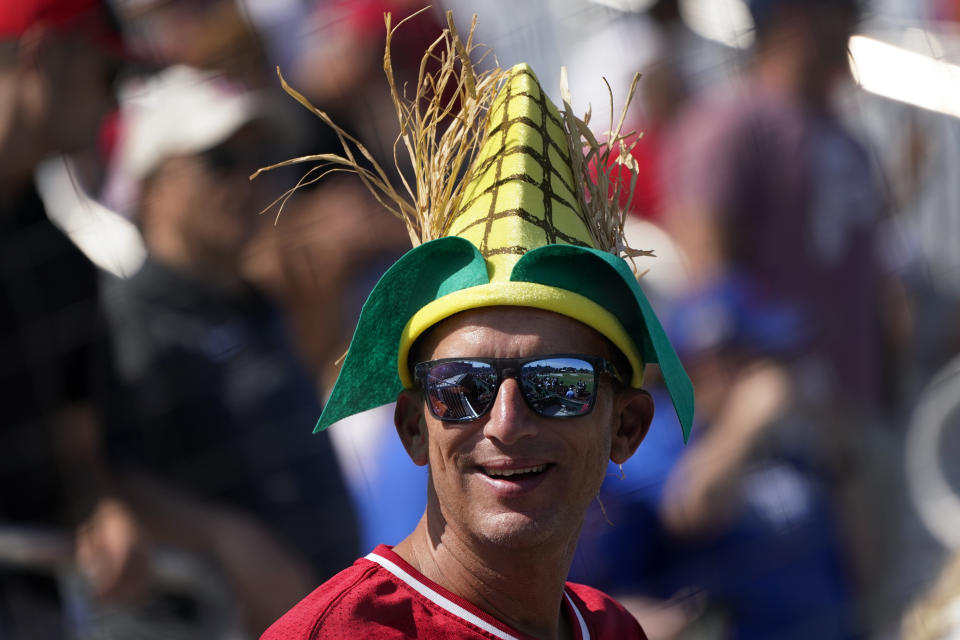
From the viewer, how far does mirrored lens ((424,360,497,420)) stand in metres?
1.44

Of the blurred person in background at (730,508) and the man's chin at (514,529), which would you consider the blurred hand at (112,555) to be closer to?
the blurred person in background at (730,508)

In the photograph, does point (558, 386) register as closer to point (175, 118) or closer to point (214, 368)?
point (214, 368)

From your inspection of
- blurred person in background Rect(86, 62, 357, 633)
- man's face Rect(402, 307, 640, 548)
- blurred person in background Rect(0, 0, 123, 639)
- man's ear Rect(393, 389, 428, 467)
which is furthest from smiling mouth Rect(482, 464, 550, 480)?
blurred person in background Rect(0, 0, 123, 639)

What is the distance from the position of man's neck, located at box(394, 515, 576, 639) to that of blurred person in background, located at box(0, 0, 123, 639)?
218cm

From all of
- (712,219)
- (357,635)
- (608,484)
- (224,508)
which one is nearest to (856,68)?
(712,219)

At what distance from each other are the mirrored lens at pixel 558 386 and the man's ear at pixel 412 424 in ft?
0.63

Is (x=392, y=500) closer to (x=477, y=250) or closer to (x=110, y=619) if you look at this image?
(x=110, y=619)

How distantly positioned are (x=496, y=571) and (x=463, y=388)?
233 mm

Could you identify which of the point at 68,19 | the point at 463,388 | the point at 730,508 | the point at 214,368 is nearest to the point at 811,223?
the point at 730,508

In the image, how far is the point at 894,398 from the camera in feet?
13.6

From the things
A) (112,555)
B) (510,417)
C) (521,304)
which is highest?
(521,304)

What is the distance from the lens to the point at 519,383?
1.44 m

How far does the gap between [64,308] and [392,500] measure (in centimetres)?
109

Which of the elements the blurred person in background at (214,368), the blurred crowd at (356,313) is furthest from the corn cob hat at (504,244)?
the blurred person in background at (214,368)
